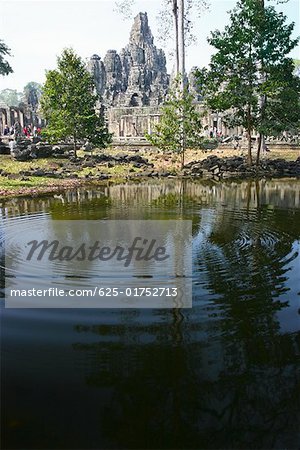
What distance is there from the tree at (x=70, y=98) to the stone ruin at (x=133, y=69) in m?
30.3

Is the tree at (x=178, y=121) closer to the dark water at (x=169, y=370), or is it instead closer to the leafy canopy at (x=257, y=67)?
the leafy canopy at (x=257, y=67)

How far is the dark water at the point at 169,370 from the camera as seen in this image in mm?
3232

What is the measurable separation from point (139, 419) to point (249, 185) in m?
20.0

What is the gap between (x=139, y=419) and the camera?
338cm

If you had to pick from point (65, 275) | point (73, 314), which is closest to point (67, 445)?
point (73, 314)

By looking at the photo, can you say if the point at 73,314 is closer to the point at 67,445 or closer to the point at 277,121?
the point at 67,445

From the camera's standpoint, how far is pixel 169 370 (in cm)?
409
